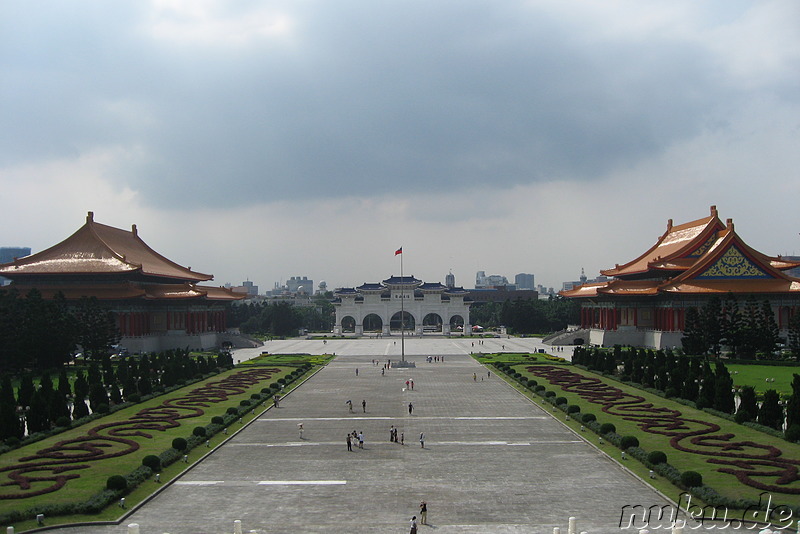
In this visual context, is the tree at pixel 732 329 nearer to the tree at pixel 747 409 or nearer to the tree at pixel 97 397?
the tree at pixel 747 409

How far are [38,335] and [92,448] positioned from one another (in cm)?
2925

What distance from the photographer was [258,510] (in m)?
22.0

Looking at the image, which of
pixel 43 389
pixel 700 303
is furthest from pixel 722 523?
pixel 700 303

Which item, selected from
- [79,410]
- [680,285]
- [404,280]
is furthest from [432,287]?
[79,410]

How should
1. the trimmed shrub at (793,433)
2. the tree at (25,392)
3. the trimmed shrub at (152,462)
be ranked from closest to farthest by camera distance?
1. the trimmed shrub at (152,462)
2. the trimmed shrub at (793,433)
3. the tree at (25,392)

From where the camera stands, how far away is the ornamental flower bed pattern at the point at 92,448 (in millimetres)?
24422

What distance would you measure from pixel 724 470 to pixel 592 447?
19.5 feet

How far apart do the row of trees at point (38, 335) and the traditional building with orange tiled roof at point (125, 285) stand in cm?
1248

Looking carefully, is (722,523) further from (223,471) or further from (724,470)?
(223,471)

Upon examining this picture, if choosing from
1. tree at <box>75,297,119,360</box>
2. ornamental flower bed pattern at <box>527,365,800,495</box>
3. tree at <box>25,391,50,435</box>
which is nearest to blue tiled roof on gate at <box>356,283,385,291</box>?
tree at <box>75,297,119,360</box>

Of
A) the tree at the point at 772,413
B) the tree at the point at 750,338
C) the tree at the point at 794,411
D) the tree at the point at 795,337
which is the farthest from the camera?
the tree at the point at 750,338

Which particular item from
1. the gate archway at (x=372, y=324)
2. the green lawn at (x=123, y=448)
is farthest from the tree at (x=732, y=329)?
the gate archway at (x=372, y=324)

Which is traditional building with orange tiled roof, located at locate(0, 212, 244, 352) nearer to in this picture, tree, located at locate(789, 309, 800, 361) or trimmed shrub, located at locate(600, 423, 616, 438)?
trimmed shrub, located at locate(600, 423, 616, 438)

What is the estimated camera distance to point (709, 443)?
98.4ft
